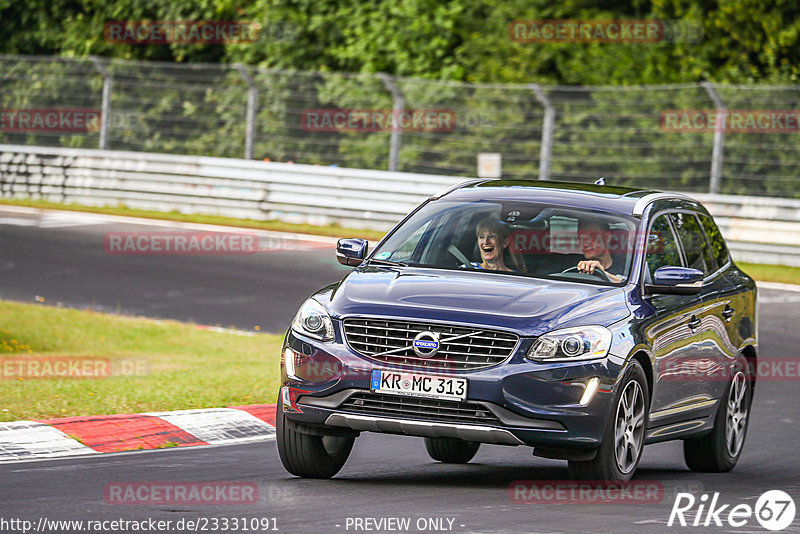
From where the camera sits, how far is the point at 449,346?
24.9 feet

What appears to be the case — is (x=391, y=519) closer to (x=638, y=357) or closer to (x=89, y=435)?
(x=638, y=357)

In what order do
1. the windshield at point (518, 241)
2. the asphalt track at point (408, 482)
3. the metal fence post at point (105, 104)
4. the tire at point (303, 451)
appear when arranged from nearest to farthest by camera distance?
the asphalt track at point (408, 482) < the tire at point (303, 451) < the windshield at point (518, 241) < the metal fence post at point (105, 104)

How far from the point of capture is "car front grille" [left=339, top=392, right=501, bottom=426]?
755 centimetres

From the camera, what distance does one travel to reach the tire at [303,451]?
812 cm

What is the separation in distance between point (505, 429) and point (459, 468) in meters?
1.90

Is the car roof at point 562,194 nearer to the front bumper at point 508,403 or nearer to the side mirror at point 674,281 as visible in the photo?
the side mirror at point 674,281

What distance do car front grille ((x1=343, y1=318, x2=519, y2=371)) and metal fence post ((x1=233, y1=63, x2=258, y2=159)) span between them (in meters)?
17.8

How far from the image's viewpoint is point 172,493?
7.59 metres

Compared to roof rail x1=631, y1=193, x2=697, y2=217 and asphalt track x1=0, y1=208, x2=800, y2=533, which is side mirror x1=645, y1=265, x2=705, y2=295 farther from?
asphalt track x1=0, y1=208, x2=800, y2=533

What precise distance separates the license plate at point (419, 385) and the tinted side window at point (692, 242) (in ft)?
8.19
